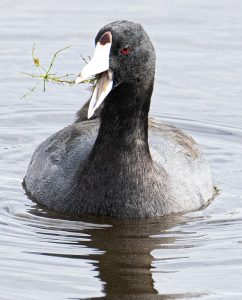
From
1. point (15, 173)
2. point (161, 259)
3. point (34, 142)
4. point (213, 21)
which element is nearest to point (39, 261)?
point (161, 259)

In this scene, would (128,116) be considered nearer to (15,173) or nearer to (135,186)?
(135,186)

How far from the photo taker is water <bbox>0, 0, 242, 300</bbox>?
7.82 metres

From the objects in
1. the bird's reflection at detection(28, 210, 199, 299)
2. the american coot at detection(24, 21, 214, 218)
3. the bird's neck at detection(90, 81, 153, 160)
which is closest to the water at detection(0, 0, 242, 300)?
the bird's reflection at detection(28, 210, 199, 299)

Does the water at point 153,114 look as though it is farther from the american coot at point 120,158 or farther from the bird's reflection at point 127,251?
the american coot at point 120,158

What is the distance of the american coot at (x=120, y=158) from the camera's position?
8477 millimetres

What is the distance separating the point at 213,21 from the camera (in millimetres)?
13367

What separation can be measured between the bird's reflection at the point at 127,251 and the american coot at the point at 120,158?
9 cm

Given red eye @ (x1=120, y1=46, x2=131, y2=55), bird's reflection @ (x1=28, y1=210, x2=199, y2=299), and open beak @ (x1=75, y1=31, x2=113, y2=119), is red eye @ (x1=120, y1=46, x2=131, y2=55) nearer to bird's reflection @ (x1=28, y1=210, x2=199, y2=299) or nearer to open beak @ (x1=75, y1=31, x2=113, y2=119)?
open beak @ (x1=75, y1=31, x2=113, y2=119)

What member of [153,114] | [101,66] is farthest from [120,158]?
[153,114]

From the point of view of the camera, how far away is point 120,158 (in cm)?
900

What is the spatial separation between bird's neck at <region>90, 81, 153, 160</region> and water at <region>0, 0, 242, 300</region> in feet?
1.73

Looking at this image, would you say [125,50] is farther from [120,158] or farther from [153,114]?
[153,114]

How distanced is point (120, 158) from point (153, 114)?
2542 millimetres

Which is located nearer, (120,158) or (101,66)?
(101,66)
